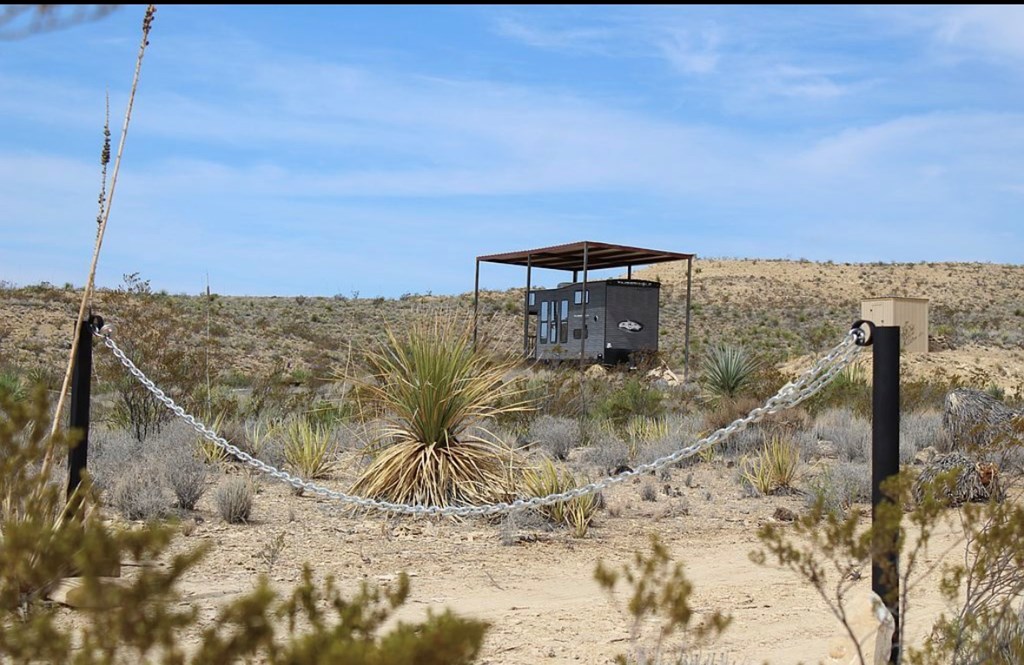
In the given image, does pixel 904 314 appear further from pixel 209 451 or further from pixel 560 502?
pixel 209 451

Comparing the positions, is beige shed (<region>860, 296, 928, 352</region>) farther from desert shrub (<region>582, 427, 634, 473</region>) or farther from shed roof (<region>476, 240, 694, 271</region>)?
desert shrub (<region>582, 427, 634, 473</region>)

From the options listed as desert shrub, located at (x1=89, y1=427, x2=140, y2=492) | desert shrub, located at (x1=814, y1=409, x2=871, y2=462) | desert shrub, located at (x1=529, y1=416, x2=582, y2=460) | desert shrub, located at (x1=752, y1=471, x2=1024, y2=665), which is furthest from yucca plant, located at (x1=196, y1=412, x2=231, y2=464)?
desert shrub, located at (x1=752, y1=471, x2=1024, y2=665)

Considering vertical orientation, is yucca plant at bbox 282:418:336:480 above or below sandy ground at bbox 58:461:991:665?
above

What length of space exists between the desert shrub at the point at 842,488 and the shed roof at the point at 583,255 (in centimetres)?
1233

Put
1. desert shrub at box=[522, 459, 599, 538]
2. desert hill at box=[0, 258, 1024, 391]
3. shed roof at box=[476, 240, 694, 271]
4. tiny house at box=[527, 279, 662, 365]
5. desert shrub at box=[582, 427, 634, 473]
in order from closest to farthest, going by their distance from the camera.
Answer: desert shrub at box=[522, 459, 599, 538], desert shrub at box=[582, 427, 634, 473], shed roof at box=[476, 240, 694, 271], desert hill at box=[0, 258, 1024, 391], tiny house at box=[527, 279, 662, 365]

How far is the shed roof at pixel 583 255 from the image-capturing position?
22.5 m

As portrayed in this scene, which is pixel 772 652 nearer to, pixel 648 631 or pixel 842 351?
pixel 648 631

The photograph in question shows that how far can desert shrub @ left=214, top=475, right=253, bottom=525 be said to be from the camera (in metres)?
7.54

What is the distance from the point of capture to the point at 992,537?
369cm

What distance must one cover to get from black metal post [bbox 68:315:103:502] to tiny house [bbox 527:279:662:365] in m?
20.2

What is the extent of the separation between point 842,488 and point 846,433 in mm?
3032

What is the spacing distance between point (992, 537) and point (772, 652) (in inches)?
57.9

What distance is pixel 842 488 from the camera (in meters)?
8.82

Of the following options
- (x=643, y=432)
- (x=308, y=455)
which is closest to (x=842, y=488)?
(x=643, y=432)
